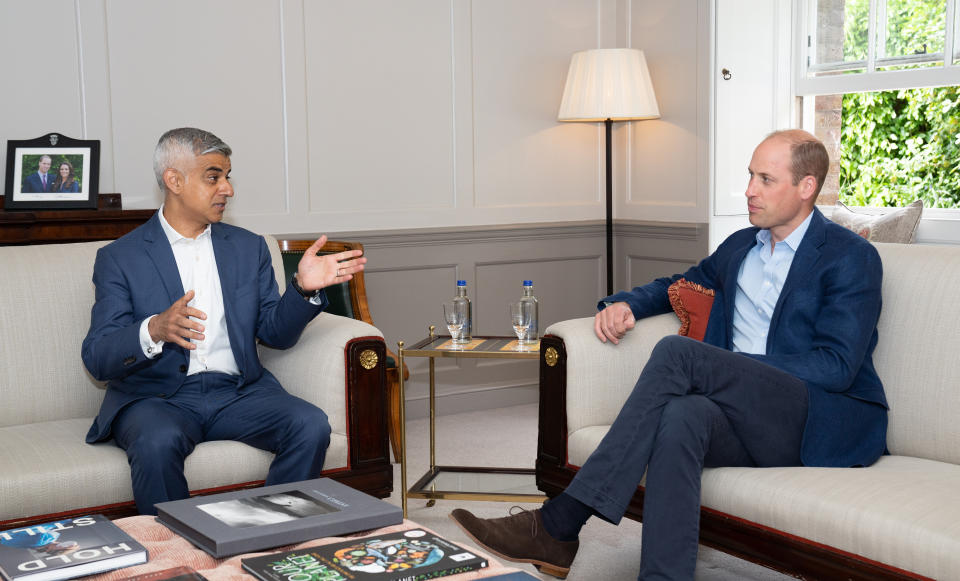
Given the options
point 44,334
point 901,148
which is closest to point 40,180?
point 44,334

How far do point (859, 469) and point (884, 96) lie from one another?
251 centimetres

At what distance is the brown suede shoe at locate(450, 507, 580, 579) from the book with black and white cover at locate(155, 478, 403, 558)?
53 cm

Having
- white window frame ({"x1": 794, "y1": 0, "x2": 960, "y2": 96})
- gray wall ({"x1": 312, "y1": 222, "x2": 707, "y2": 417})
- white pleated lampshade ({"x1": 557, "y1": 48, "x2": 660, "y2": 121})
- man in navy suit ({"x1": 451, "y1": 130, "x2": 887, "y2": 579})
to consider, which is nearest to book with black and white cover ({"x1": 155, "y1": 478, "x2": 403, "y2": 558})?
man in navy suit ({"x1": 451, "y1": 130, "x2": 887, "y2": 579})

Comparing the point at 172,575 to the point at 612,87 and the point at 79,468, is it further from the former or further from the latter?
the point at 612,87

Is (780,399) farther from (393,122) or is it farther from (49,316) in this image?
(393,122)

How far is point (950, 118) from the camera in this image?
155 inches

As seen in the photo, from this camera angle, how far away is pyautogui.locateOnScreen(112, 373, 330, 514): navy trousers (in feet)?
7.46

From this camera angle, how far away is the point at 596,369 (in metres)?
2.60

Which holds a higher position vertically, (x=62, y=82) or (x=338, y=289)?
(x=62, y=82)

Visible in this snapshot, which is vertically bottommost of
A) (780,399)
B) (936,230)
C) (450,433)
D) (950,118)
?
(450,433)

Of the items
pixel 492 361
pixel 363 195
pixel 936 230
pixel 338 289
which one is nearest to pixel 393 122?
pixel 363 195

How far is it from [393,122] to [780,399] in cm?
251

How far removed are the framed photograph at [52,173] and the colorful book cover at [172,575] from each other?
2.15 m

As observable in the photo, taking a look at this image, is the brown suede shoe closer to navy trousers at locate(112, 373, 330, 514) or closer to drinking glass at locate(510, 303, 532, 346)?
navy trousers at locate(112, 373, 330, 514)
